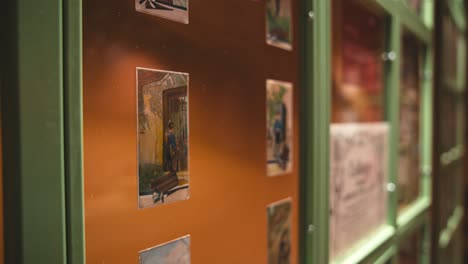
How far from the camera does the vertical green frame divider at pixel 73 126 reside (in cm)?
51

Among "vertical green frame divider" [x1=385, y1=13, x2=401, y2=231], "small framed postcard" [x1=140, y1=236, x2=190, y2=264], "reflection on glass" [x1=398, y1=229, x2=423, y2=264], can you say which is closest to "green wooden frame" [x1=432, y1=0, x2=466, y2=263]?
"reflection on glass" [x1=398, y1=229, x2=423, y2=264]

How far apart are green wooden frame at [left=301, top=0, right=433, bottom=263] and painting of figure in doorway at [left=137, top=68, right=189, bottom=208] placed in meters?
0.45

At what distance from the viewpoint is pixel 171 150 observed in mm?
678

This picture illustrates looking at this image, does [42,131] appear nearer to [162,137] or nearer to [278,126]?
[162,137]

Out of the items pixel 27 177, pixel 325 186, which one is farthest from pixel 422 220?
pixel 27 177

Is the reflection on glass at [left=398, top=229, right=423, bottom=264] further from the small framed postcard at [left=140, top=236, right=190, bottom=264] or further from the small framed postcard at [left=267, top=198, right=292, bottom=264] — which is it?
the small framed postcard at [left=140, top=236, right=190, bottom=264]

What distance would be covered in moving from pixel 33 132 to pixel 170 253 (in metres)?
0.32

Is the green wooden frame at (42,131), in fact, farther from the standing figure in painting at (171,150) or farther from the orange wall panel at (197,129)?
the standing figure in painting at (171,150)

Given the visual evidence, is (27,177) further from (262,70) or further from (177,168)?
(262,70)

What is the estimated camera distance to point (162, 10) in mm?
654

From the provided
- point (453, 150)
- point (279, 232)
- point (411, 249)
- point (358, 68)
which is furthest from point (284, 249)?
point (453, 150)

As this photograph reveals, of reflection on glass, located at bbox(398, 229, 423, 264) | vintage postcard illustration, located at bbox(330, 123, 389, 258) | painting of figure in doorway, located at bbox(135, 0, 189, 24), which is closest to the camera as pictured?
painting of figure in doorway, located at bbox(135, 0, 189, 24)

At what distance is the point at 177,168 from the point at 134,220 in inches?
4.6

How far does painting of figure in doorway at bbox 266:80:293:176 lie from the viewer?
0.94m
